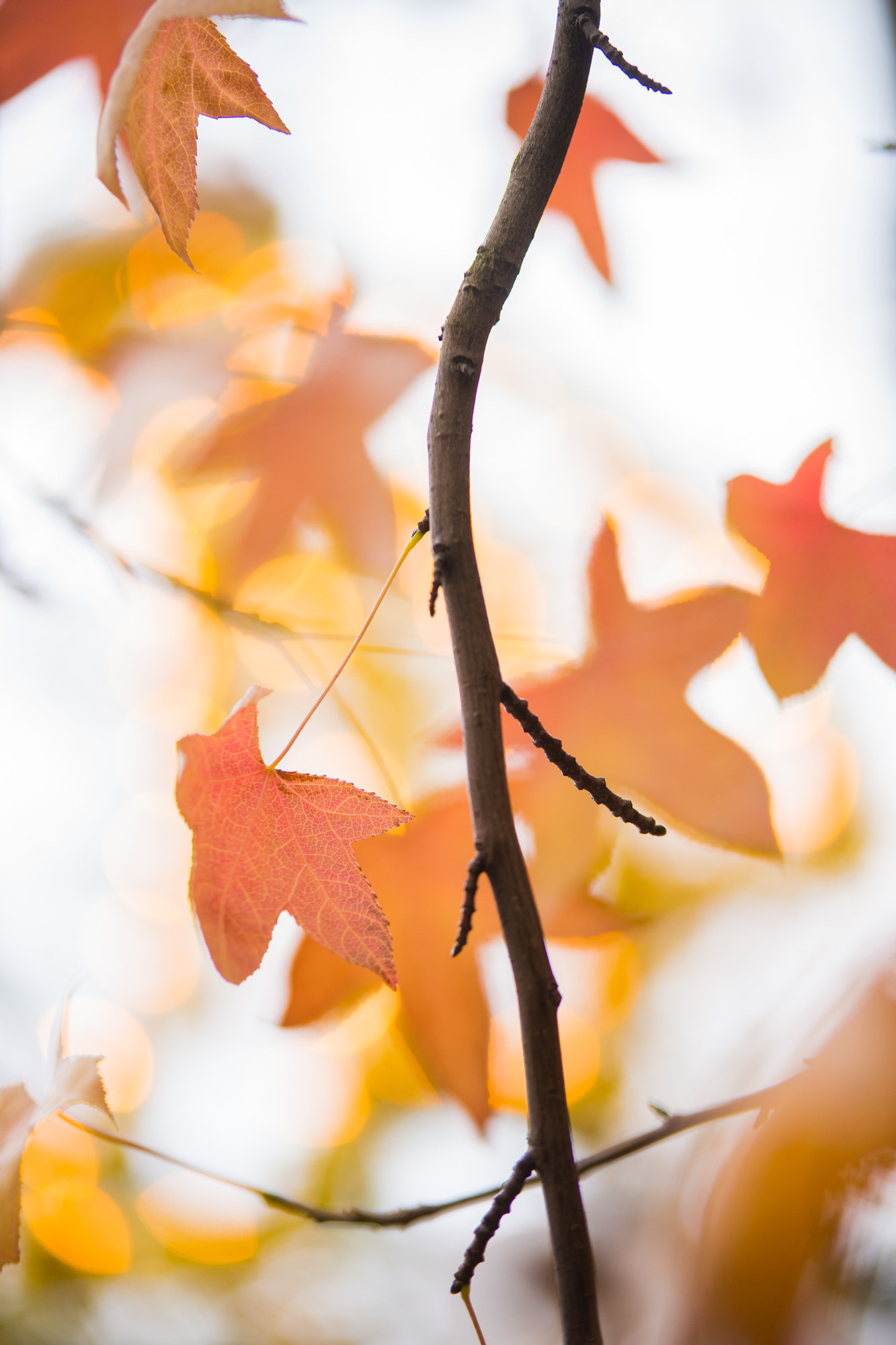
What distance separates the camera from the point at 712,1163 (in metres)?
0.49

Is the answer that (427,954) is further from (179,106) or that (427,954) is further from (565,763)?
(179,106)

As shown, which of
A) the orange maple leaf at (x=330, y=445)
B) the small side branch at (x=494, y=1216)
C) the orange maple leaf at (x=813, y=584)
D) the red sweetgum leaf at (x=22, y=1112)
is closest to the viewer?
the small side branch at (x=494, y=1216)

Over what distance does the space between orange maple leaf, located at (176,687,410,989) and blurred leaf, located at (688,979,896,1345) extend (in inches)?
12.3

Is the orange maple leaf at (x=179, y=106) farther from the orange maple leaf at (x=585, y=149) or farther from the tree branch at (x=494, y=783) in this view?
the orange maple leaf at (x=585, y=149)

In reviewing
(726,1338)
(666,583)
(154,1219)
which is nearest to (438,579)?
(666,583)

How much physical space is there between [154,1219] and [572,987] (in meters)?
0.46

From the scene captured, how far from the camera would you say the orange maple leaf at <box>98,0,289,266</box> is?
0.81ft

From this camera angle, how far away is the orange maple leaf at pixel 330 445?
0.52 metres

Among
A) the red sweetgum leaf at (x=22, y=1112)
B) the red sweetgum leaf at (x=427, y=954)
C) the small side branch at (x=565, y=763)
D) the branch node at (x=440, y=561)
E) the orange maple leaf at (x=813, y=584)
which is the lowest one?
the red sweetgum leaf at (x=22, y=1112)

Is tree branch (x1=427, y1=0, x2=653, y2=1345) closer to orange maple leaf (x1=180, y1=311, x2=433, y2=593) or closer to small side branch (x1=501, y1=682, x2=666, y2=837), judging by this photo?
small side branch (x1=501, y1=682, x2=666, y2=837)

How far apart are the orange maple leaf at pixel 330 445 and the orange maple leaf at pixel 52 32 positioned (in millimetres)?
276

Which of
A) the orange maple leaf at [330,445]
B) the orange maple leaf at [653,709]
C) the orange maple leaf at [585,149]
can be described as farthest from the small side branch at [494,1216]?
the orange maple leaf at [585,149]

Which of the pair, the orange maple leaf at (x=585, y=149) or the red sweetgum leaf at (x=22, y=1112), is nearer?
the red sweetgum leaf at (x=22, y=1112)

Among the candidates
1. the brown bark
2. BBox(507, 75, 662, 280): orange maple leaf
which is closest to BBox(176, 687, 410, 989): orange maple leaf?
the brown bark
